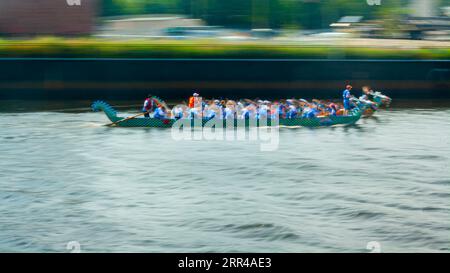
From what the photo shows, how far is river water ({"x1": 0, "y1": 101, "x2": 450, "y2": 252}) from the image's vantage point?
12.5 meters

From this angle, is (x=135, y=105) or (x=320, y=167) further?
(x=135, y=105)

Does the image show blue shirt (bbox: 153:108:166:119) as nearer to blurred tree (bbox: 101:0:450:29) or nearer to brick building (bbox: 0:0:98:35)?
brick building (bbox: 0:0:98:35)

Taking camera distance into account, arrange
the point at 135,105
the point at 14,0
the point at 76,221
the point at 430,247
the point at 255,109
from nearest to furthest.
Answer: the point at 430,247
the point at 76,221
the point at 255,109
the point at 135,105
the point at 14,0

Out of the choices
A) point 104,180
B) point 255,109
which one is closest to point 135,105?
point 255,109

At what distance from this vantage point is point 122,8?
36.7m

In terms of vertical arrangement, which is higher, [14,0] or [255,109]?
[14,0]

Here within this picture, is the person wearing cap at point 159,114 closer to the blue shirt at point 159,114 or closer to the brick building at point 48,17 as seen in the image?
the blue shirt at point 159,114

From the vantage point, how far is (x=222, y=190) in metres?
15.7

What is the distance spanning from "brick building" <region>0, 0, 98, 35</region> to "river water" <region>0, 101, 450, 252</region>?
1213 cm

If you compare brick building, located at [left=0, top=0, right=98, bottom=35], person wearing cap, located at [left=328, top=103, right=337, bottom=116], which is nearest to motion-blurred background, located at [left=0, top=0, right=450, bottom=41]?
brick building, located at [left=0, top=0, right=98, bottom=35]

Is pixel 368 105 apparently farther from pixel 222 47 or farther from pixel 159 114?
pixel 222 47

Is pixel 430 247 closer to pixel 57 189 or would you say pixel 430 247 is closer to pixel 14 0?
pixel 57 189

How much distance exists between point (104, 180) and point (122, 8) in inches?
847

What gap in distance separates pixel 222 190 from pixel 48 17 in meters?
22.5
